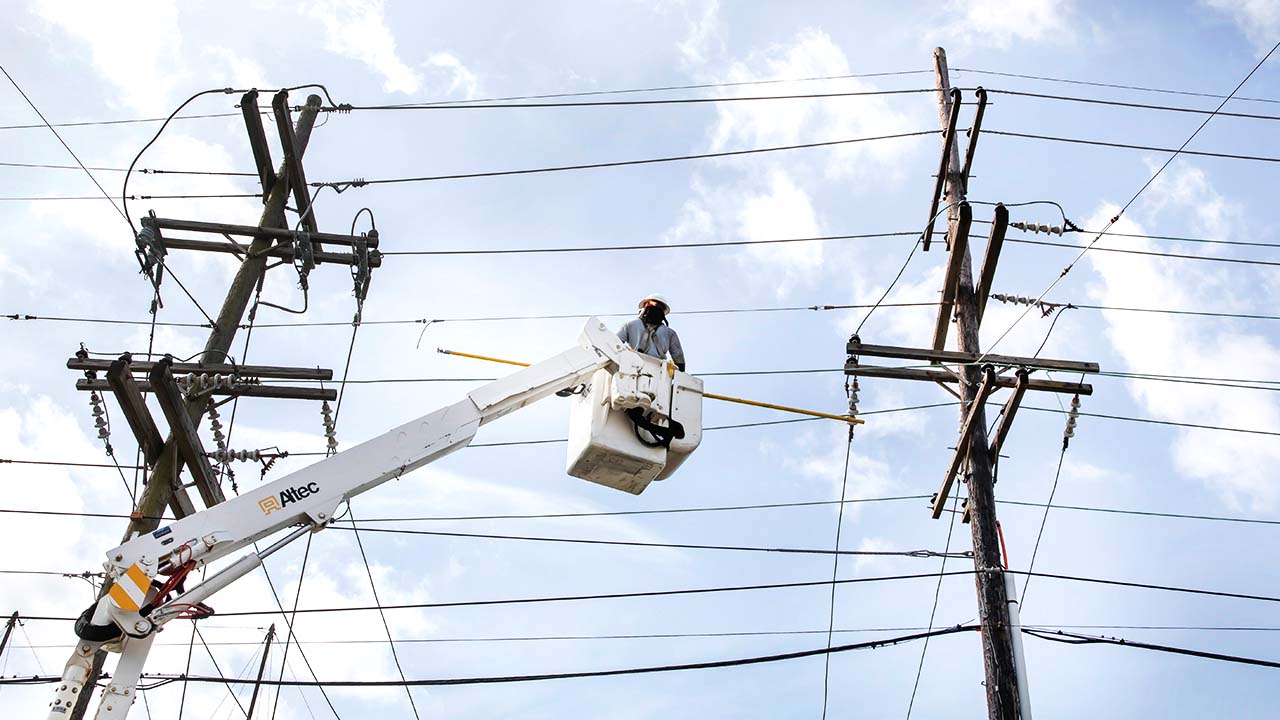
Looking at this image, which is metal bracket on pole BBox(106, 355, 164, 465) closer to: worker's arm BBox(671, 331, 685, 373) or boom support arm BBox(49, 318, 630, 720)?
boom support arm BBox(49, 318, 630, 720)

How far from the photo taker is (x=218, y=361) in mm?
10664

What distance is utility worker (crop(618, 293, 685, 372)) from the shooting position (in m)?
9.30

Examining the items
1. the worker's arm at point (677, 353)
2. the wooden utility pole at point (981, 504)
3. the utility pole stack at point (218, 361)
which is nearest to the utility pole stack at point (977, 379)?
the wooden utility pole at point (981, 504)

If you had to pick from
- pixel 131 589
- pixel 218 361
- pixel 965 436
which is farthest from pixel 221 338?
pixel 965 436

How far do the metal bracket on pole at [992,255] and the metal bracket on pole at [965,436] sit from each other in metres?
0.92

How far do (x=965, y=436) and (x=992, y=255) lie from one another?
75.6 inches

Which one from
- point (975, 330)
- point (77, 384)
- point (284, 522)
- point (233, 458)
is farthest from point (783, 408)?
point (77, 384)

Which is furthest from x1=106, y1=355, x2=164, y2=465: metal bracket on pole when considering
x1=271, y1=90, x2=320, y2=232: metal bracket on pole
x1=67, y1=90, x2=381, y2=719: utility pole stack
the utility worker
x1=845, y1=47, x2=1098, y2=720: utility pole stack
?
x1=845, y1=47, x2=1098, y2=720: utility pole stack

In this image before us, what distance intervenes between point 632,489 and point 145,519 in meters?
4.19

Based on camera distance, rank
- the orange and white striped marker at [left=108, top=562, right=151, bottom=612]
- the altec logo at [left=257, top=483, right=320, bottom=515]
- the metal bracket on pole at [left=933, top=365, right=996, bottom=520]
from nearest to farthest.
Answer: the orange and white striped marker at [left=108, top=562, right=151, bottom=612] < the altec logo at [left=257, top=483, right=320, bottom=515] < the metal bracket on pole at [left=933, top=365, right=996, bottom=520]

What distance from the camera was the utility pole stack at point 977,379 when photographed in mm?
9792

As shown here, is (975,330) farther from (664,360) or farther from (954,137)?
(664,360)

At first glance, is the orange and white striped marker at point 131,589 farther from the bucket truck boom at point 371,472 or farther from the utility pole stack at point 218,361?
the utility pole stack at point 218,361

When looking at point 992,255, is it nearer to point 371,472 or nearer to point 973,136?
point 973,136
